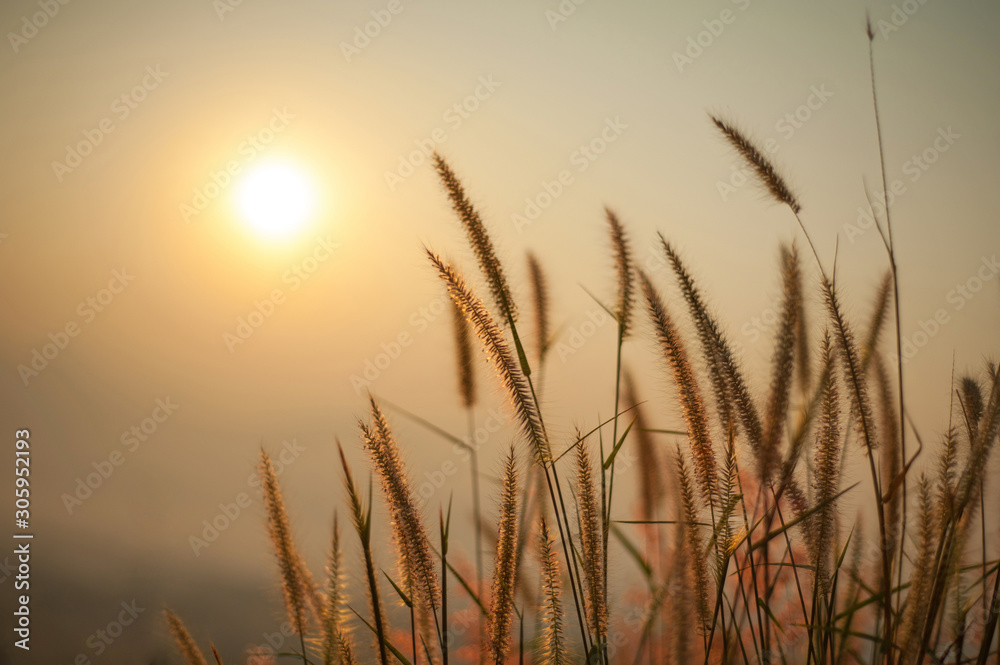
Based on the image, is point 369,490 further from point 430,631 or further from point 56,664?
point 56,664

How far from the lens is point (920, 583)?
1.56m

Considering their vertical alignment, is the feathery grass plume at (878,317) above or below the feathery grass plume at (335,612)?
above

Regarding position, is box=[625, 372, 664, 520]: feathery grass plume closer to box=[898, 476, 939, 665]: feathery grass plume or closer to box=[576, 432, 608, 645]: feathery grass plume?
box=[576, 432, 608, 645]: feathery grass plume

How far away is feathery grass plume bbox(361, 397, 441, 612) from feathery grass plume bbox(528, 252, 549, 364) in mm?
756

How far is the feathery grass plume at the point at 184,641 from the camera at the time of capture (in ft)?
6.82

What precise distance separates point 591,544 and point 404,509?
524 mm

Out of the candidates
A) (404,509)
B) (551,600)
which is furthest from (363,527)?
(551,600)

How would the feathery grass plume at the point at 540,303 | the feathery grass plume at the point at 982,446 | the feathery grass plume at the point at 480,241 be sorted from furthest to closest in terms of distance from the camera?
the feathery grass plume at the point at 540,303 → the feathery grass plume at the point at 480,241 → the feathery grass plume at the point at 982,446

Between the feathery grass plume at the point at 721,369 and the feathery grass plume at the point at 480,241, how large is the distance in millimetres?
483

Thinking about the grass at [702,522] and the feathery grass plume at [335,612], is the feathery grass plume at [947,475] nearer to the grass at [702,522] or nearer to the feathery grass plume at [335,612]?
the grass at [702,522]

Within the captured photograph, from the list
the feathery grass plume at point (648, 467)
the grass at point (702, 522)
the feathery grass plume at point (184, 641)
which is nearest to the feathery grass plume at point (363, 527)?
the grass at point (702, 522)

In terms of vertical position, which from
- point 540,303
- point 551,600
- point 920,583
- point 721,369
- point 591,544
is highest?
point 540,303

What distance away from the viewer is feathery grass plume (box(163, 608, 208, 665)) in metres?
2.08

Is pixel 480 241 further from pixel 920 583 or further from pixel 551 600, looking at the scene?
pixel 920 583
